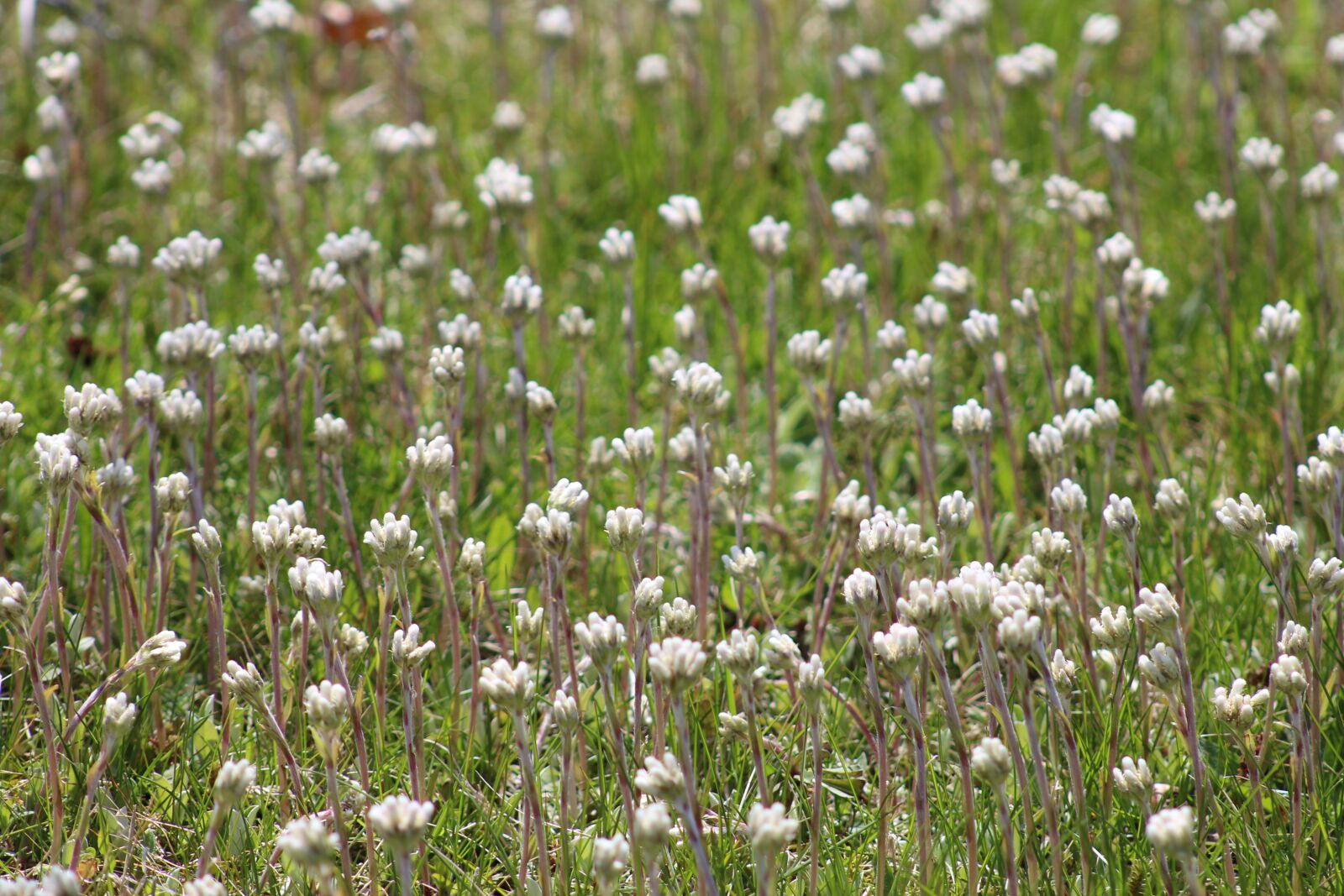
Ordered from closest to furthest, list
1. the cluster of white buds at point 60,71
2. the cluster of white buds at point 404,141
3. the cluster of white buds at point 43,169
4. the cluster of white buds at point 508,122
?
the cluster of white buds at point 43,169 < the cluster of white buds at point 60,71 < the cluster of white buds at point 404,141 < the cluster of white buds at point 508,122

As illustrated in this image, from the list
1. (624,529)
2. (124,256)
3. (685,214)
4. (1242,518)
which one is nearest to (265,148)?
(124,256)

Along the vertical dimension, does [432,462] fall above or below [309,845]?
above

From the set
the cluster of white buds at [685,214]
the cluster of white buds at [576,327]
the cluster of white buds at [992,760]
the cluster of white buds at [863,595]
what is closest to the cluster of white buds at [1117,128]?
the cluster of white buds at [685,214]

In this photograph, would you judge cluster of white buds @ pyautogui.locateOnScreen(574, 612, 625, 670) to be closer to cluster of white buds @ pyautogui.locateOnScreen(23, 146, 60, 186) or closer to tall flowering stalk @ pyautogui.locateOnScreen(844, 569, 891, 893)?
tall flowering stalk @ pyautogui.locateOnScreen(844, 569, 891, 893)

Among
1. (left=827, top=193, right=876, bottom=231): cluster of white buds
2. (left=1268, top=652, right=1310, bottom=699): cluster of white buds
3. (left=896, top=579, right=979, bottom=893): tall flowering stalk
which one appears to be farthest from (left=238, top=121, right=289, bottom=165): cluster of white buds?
(left=1268, top=652, right=1310, bottom=699): cluster of white buds

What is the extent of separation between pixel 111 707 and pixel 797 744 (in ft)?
4.77

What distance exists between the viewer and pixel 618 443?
10.2 ft

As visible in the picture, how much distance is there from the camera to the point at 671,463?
4137 millimetres

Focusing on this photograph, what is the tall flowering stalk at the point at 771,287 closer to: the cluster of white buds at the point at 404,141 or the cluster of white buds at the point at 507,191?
the cluster of white buds at the point at 507,191

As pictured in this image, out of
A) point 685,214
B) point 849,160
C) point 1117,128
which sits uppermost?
point 1117,128

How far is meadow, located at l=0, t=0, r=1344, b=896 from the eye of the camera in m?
2.55

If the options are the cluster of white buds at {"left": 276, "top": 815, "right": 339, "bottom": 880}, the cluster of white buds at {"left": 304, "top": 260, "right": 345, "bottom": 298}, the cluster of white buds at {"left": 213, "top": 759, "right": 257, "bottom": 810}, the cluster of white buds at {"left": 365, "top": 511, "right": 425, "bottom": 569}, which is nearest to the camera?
the cluster of white buds at {"left": 276, "top": 815, "right": 339, "bottom": 880}

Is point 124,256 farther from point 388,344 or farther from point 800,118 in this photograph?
point 800,118

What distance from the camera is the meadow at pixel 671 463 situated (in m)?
2.55
